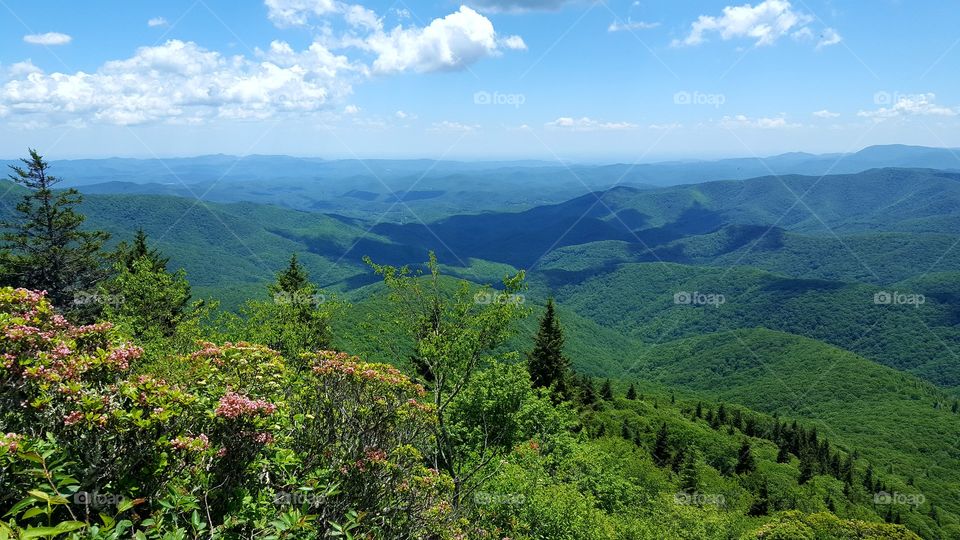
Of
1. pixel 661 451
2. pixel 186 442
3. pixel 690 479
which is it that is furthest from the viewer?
pixel 661 451

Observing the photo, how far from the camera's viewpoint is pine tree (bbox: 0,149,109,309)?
40.2 meters

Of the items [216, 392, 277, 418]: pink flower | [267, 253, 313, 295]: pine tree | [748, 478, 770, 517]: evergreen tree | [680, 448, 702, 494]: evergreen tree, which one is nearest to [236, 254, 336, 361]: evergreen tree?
[267, 253, 313, 295]: pine tree

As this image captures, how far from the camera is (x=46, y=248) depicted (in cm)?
4188

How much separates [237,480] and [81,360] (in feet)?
8.61

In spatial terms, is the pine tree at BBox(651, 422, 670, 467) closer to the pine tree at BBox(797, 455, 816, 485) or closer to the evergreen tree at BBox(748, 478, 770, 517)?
the evergreen tree at BBox(748, 478, 770, 517)

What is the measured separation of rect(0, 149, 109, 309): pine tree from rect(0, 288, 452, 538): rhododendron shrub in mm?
41971

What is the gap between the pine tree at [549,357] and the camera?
52656 mm

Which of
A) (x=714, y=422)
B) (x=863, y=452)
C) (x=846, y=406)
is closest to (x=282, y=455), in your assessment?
(x=714, y=422)

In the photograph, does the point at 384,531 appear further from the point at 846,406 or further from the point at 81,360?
the point at 846,406

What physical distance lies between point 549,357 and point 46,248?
1884 inches

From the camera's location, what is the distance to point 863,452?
4894 inches

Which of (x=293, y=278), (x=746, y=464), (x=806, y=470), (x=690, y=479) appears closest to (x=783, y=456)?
(x=806, y=470)

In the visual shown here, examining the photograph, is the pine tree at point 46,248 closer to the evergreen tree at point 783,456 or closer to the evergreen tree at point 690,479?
the evergreen tree at point 690,479

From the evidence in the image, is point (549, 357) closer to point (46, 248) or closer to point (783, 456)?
point (46, 248)
